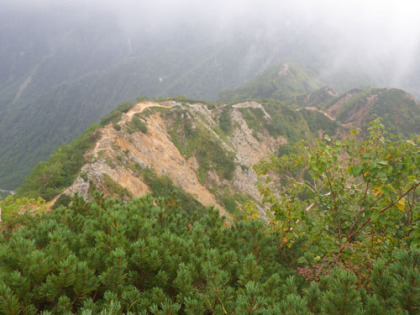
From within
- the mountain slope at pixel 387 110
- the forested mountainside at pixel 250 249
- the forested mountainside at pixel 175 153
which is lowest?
the mountain slope at pixel 387 110

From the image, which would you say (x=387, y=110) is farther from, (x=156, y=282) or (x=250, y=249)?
(x=156, y=282)

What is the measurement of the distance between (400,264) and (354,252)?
3106 millimetres

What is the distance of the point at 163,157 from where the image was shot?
49.3m

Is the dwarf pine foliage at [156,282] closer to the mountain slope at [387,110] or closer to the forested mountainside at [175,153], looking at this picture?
the forested mountainside at [175,153]

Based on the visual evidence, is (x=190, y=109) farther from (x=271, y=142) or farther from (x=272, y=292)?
(x=272, y=292)

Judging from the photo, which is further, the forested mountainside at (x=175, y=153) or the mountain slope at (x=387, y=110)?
the mountain slope at (x=387, y=110)

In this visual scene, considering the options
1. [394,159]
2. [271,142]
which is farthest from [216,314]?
[271,142]

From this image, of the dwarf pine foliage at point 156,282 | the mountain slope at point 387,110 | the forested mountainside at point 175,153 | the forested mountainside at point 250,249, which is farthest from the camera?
the mountain slope at point 387,110

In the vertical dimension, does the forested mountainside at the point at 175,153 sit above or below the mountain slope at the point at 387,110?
above

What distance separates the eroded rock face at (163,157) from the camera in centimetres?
3459

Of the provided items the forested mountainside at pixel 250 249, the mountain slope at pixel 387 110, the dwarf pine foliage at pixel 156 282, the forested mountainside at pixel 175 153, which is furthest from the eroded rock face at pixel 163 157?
the mountain slope at pixel 387 110

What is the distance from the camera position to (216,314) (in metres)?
3.48

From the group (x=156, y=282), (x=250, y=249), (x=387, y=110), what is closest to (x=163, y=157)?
(x=250, y=249)

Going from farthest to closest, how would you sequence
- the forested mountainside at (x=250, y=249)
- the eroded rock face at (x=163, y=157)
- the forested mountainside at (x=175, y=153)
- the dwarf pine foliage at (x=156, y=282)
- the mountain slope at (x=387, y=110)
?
1. the mountain slope at (x=387, y=110)
2. the eroded rock face at (x=163, y=157)
3. the forested mountainside at (x=175, y=153)
4. the forested mountainside at (x=250, y=249)
5. the dwarf pine foliage at (x=156, y=282)
